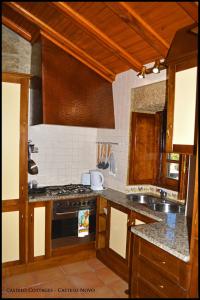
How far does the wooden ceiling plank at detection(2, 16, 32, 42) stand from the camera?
8.52 ft

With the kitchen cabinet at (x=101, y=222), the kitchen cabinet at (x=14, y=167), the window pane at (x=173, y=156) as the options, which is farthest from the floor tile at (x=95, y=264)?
the window pane at (x=173, y=156)

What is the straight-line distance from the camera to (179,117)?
1.88m

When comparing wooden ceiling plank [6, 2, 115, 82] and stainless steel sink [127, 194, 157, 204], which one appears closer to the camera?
wooden ceiling plank [6, 2, 115, 82]

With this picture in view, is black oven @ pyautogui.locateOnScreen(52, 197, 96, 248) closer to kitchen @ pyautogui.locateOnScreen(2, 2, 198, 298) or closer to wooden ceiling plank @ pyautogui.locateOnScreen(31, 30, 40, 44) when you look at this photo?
kitchen @ pyautogui.locateOnScreen(2, 2, 198, 298)

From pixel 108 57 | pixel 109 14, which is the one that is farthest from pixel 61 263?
pixel 109 14

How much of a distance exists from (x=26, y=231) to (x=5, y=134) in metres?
1.00

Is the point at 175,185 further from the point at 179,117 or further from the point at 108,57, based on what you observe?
the point at 108,57

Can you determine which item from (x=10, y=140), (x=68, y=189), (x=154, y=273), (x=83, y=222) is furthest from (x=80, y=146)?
(x=154, y=273)

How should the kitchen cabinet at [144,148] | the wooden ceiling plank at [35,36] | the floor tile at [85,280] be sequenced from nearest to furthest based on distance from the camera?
A: the floor tile at [85,280] < the wooden ceiling plank at [35,36] < the kitchen cabinet at [144,148]

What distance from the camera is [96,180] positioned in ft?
10.4

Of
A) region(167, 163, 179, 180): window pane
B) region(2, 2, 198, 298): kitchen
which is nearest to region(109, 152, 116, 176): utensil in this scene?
region(2, 2, 198, 298): kitchen

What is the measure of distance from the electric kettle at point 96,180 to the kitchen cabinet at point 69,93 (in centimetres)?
61

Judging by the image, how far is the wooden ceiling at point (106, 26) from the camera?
6.33ft

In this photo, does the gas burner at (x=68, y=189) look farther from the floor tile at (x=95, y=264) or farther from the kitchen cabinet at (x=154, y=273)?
the kitchen cabinet at (x=154, y=273)
